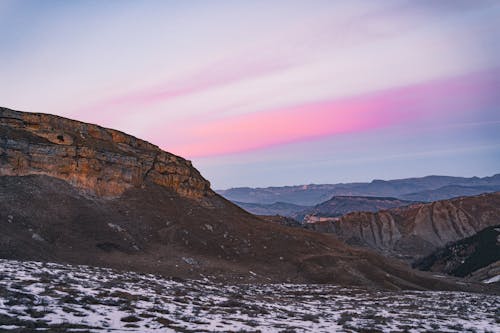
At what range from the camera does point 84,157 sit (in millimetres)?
55094

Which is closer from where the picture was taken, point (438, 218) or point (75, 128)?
point (75, 128)

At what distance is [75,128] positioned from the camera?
5978 centimetres

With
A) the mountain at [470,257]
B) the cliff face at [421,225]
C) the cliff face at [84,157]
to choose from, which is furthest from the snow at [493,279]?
the cliff face at [421,225]

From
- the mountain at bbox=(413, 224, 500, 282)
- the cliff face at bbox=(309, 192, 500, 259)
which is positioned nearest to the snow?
the mountain at bbox=(413, 224, 500, 282)

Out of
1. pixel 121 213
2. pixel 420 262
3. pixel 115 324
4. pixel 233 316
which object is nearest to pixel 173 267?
pixel 121 213

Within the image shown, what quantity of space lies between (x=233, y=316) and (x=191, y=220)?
39338 millimetres

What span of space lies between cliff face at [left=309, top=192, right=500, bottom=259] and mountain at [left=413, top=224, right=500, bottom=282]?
126 ft

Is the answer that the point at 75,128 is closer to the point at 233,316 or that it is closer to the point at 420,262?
the point at 233,316

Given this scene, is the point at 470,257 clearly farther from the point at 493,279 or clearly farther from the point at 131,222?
the point at 131,222

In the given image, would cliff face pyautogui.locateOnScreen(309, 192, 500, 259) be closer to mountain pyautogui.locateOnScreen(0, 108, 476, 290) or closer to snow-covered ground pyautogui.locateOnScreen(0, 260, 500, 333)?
mountain pyautogui.locateOnScreen(0, 108, 476, 290)

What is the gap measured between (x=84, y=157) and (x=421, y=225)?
14688 centimetres

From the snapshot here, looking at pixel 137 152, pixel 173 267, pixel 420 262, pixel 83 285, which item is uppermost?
pixel 137 152

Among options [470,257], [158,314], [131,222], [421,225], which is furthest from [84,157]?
[421,225]

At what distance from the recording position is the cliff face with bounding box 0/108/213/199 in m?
50.2
